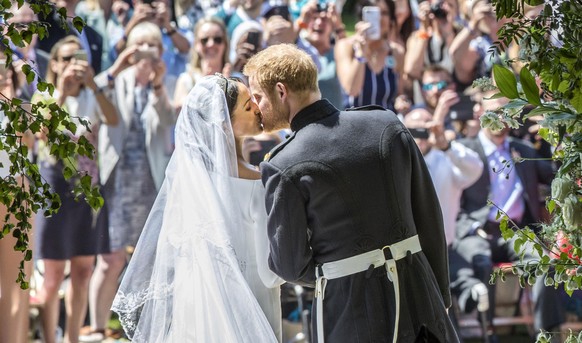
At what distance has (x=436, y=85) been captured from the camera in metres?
7.37

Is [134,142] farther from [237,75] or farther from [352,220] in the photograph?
[352,220]

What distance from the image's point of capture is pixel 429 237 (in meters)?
2.78

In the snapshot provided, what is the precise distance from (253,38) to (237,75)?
24.2 inches

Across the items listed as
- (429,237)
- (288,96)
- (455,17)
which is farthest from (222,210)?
(455,17)

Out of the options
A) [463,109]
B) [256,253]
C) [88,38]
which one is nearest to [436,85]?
[463,109]

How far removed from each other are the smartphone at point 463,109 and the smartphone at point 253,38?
5.25 feet

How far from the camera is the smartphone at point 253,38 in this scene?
7.22m

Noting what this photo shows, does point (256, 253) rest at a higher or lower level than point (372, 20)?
lower

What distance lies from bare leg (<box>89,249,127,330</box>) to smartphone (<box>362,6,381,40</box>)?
2609 millimetres

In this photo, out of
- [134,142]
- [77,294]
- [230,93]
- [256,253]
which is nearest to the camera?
[256,253]

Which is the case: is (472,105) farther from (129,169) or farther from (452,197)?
(129,169)

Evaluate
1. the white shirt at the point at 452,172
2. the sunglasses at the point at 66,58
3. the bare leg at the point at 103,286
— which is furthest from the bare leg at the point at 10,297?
the white shirt at the point at 452,172

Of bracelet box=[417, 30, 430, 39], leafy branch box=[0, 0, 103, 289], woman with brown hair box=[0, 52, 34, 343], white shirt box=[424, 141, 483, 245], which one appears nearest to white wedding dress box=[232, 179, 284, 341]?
leafy branch box=[0, 0, 103, 289]

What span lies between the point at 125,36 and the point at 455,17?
2.64 metres
